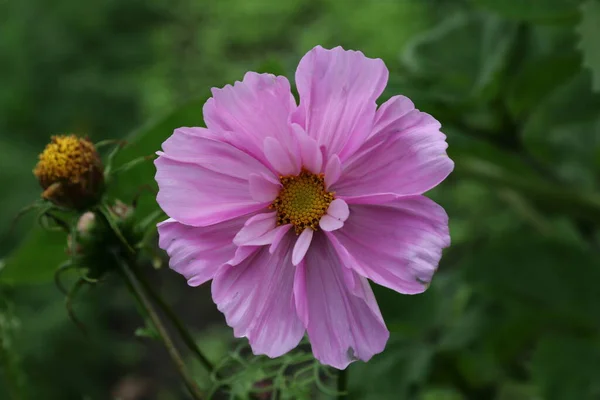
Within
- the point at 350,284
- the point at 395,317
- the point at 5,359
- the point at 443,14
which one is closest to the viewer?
the point at 350,284

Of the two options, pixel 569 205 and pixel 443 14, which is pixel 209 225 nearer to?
pixel 569 205

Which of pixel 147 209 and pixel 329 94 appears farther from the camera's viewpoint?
pixel 147 209

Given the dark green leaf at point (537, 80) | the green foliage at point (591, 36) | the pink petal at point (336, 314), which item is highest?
the pink petal at point (336, 314)

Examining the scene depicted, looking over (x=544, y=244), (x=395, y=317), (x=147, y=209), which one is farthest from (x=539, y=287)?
(x=147, y=209)

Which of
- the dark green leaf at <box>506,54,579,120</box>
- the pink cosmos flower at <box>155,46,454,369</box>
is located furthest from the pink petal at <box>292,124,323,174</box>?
the dark green leaf at <box>506,54,579,120</box>

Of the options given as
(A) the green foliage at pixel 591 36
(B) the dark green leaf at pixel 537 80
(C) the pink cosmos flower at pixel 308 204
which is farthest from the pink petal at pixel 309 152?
(B) the dark green leaf at pixel 537 80

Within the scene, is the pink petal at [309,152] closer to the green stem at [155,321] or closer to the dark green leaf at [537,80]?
the green stem at [155,321]

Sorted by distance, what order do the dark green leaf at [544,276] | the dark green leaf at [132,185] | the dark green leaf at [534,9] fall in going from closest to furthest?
the dark green leaf at [132,185], the dark green leaf at [534,9], the dark green leaf at [544,276]
